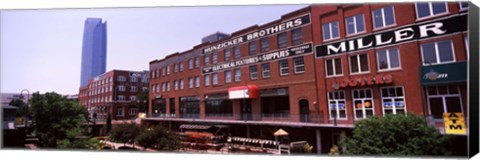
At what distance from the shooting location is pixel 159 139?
1641 cm

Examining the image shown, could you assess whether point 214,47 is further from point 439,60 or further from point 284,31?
point 439,60

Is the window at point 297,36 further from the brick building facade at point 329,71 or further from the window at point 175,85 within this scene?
the window at point 175,85

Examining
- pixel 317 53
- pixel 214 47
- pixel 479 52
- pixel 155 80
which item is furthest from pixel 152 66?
pixel 479 52

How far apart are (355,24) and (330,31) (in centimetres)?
133

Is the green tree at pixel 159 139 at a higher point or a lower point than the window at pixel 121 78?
lower

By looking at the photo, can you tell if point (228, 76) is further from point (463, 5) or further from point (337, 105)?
point (463, 5)

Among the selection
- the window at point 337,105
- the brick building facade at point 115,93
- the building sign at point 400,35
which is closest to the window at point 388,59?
the building sign at point 400,35

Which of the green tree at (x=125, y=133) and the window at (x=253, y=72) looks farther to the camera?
the window at (x=253, y=72)

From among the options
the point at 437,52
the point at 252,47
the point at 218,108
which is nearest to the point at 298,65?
the point at 252,47

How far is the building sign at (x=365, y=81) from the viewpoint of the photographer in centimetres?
1404

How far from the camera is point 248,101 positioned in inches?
776

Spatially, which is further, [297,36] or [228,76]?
[228,76]

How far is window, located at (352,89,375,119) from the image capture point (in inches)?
578

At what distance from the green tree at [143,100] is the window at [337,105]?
1536cm
